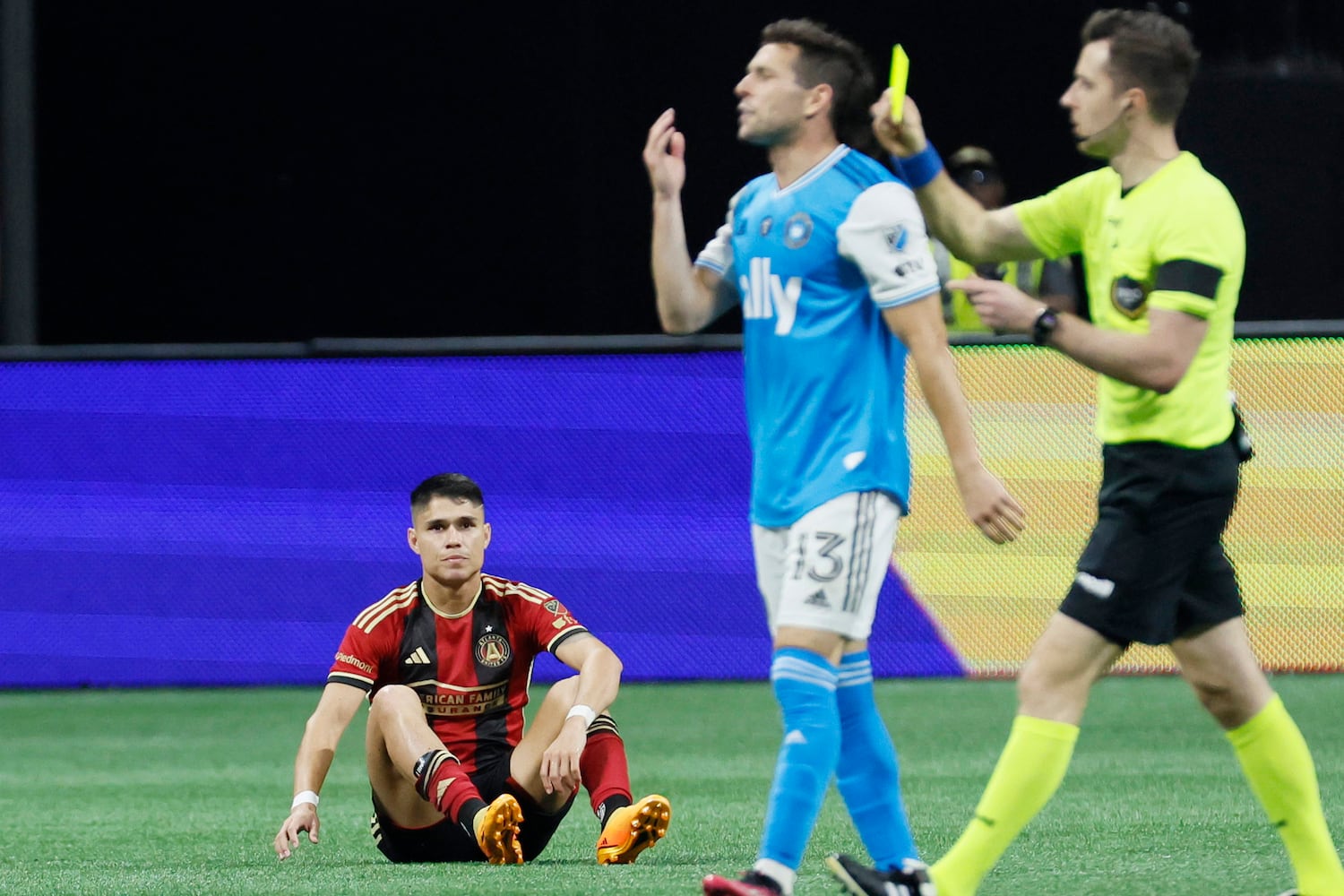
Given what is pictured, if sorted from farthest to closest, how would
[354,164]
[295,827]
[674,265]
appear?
1. [354,164]
2. [295,827]
3. [674,265]

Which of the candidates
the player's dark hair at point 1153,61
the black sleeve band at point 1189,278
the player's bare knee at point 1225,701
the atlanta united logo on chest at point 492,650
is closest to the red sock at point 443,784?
the atlanta united logo on chest at point 492,650

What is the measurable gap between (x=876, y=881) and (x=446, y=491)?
5.75ft

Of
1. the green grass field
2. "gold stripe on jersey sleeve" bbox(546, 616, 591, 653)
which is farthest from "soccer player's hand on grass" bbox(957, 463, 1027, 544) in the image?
"gold stripe on jersey sleeve" bbox(546, 616, 591, 653)

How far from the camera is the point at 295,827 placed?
4.70 meters

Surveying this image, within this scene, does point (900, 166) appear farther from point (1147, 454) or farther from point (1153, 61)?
point (1147, 454)

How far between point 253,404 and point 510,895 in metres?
5.09

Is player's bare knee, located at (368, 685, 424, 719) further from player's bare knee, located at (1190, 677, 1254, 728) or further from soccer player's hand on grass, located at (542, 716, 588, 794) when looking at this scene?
player's bare knee, located at (1190, 677, 1254, 728)

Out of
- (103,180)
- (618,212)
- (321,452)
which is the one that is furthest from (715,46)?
(321,452)

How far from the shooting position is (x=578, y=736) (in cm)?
491

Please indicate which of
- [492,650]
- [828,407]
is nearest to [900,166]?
[828,407]

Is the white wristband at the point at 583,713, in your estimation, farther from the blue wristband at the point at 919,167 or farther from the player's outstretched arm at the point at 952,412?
the blue wristband at the point at 919,167

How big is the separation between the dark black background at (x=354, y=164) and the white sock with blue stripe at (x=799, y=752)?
31.6ft

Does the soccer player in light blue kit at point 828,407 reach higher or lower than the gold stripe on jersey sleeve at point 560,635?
higher

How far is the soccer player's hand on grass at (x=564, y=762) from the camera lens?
4840mm
